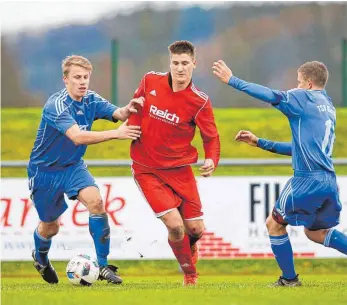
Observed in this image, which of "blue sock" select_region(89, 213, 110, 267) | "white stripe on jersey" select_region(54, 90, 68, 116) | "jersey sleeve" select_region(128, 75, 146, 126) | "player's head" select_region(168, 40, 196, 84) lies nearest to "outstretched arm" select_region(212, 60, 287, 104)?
"player's head" select_region(168, 40, 196, 84)

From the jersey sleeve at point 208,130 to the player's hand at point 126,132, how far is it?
0.68 m

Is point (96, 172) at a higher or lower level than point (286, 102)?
lower

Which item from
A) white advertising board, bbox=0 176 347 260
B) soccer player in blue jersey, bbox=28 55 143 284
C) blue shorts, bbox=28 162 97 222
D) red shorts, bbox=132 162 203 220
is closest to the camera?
red shorts, bbox=132 162 203 220

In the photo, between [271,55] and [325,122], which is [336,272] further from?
[271,55]

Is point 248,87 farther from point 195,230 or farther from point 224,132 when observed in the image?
point 224,132

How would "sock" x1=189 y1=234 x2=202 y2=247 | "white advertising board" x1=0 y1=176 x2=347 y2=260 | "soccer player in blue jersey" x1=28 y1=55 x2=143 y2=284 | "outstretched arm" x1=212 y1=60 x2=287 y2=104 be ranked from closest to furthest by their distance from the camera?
1. "outstretched arm" x1=212 y1=60 x2=287 y2=104
2. "soccer player in blue jersey" x1=28 y1=55 x2=143 y2=284
3. "sock" x1=189 y1=234 x2=202 y2=247
4. "white advertising board" x1=0 y1=176 x2=347 y2=260

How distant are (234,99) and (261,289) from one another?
1125 cm

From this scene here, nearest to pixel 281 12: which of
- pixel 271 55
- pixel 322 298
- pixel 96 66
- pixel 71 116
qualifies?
pixel 271 55

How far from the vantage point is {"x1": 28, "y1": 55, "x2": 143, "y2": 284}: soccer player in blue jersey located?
1132 cm

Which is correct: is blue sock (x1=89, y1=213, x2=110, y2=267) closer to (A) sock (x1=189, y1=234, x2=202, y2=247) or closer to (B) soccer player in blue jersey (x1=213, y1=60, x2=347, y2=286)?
(A) sock (x1=189, y1=234, x2=202, y2=247)

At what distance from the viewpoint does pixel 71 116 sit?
1126cm

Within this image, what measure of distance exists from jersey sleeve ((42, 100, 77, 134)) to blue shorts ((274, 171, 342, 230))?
225 cm

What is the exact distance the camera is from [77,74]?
37.1 ft

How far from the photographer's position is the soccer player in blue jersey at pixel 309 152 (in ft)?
34.8
